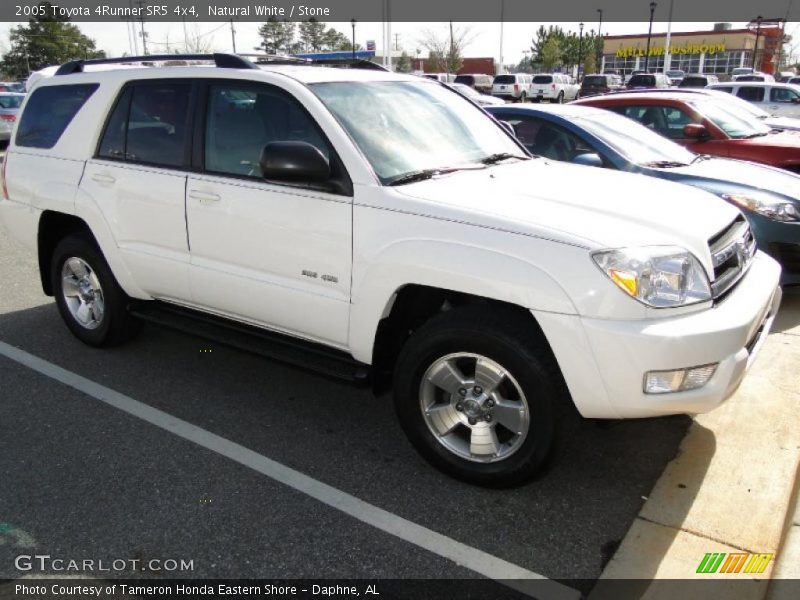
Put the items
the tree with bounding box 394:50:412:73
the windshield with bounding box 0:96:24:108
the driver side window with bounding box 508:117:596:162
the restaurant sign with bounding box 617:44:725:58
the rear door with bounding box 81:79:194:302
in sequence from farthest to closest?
1. the restaurant sign with bounding box 617:44:725:58
2. the tree with bounding box 394:50:412:73
3. the windshield with bounding box 0:96:24:108
4. the driver side window with bounding box 508:117:596:162
5. the rear door with bounding box 81:79:194:302

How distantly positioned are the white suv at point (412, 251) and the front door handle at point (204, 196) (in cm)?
2

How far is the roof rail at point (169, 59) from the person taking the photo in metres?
3.93

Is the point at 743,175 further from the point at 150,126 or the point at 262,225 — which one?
the point at 150,126

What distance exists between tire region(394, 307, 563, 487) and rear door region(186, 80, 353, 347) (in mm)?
503

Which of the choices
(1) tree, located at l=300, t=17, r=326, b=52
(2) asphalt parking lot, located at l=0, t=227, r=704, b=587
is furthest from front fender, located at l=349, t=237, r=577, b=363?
(1) tree, located at l=300, t=17, r=326, b=52

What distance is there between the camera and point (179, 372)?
4691 mm

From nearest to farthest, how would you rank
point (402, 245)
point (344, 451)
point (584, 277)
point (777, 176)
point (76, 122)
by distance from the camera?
point (584, 277) → point (402, 245) → point (344, 451) → point (76, 122) → point (777, 176)

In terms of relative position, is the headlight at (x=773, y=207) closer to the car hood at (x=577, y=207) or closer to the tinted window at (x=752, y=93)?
the car hood at (x=577, y=207)

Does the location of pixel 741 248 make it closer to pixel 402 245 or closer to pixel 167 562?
pixel 402 245

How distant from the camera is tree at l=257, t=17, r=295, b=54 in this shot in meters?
77.4

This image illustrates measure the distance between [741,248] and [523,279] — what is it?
4.63 ft

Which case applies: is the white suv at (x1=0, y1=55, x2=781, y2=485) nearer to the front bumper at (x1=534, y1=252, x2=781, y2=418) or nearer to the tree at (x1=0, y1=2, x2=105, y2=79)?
the front bumper at (x1=534, y1=252, x2=781, y2=418)

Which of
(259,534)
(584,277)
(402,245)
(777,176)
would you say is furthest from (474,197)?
(777,176)

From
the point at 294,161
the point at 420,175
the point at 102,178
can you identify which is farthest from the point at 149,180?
the point at 420,175
